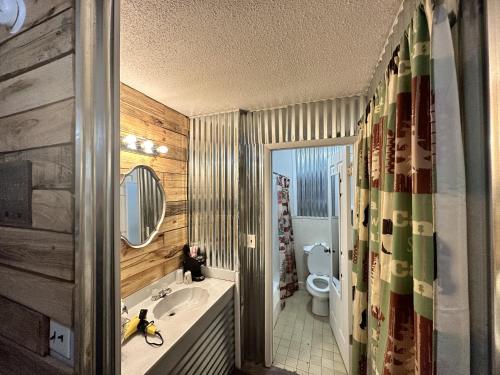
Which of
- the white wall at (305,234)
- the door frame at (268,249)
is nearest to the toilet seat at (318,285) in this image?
the white wall at (305,234)

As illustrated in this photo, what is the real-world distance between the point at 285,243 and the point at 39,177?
305 centimetres

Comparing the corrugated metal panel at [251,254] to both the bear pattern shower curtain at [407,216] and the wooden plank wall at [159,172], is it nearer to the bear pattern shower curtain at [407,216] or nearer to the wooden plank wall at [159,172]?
the wooden plank wall at [159,172]

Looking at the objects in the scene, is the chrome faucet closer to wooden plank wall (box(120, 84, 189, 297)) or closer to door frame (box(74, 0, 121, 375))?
wooden plank wall (box(120, 84, 189, 297))

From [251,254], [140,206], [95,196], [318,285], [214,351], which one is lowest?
[318,285]

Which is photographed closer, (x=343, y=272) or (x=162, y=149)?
(x=162, y=149)

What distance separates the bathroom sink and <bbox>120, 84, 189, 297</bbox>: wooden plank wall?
0.68 feet

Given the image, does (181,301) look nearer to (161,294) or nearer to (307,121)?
(161,294)

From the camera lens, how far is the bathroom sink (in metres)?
1.59

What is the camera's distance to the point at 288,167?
365 cm

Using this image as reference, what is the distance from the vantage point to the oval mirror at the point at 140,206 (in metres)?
1.51

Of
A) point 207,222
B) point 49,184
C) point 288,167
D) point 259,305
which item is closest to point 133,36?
point 49,184

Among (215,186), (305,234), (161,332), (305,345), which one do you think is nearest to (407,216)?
(161,332)

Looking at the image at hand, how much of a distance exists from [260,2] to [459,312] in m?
1.19

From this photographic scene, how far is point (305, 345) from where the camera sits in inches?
84.2
